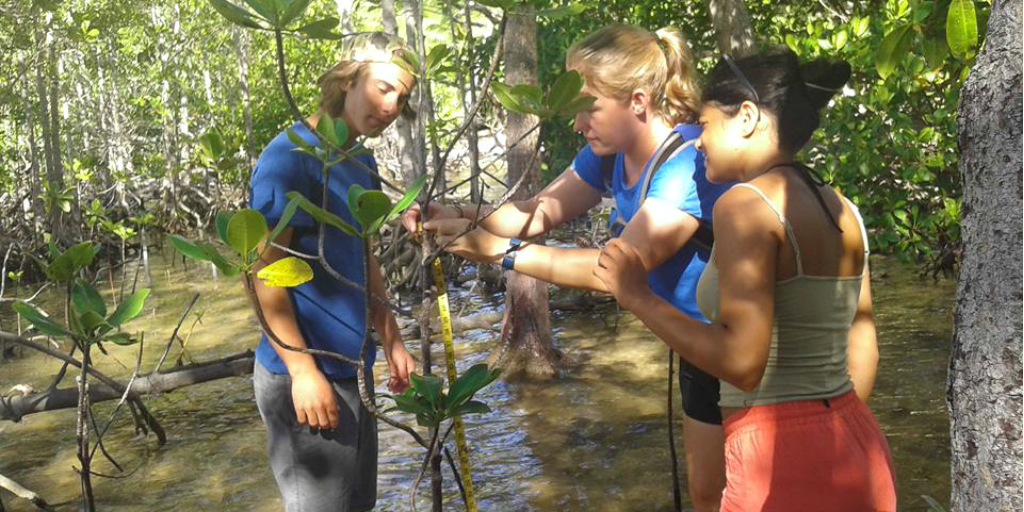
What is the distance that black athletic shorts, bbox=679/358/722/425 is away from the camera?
79.7 inches

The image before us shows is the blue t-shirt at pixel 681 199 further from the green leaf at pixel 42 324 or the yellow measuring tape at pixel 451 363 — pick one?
the green leaf at pixel 42 324

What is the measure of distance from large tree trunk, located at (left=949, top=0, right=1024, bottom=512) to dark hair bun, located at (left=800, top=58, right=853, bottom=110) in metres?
0.64

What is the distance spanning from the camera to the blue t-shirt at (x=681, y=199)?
1.94 metres

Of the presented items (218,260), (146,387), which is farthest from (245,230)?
(146,387)

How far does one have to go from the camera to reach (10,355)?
7457 millimetres

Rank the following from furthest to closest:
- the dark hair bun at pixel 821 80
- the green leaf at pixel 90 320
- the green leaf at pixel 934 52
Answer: the green leaf at pixel 90 320, the green leaf at pixel 934 52, the dark hair bun at pixel 821 80

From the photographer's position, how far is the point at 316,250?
7.00 feet

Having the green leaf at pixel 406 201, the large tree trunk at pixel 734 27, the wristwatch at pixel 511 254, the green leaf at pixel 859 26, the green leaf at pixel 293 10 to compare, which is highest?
the large tree trunk at pixel 734 27

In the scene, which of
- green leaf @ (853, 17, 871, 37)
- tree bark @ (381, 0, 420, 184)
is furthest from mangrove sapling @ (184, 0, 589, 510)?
tree bark @ (381, 0, 420, 184)

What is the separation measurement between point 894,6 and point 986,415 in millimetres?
3468

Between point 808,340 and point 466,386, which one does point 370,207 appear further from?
point 808,340

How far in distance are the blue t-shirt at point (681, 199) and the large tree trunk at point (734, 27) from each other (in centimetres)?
407

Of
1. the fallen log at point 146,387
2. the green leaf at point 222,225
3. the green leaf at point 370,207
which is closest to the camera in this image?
the green leaf at point 370,207

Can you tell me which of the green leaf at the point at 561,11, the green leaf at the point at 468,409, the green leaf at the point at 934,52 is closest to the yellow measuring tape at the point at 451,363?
the green leaf at the point at 468,409
